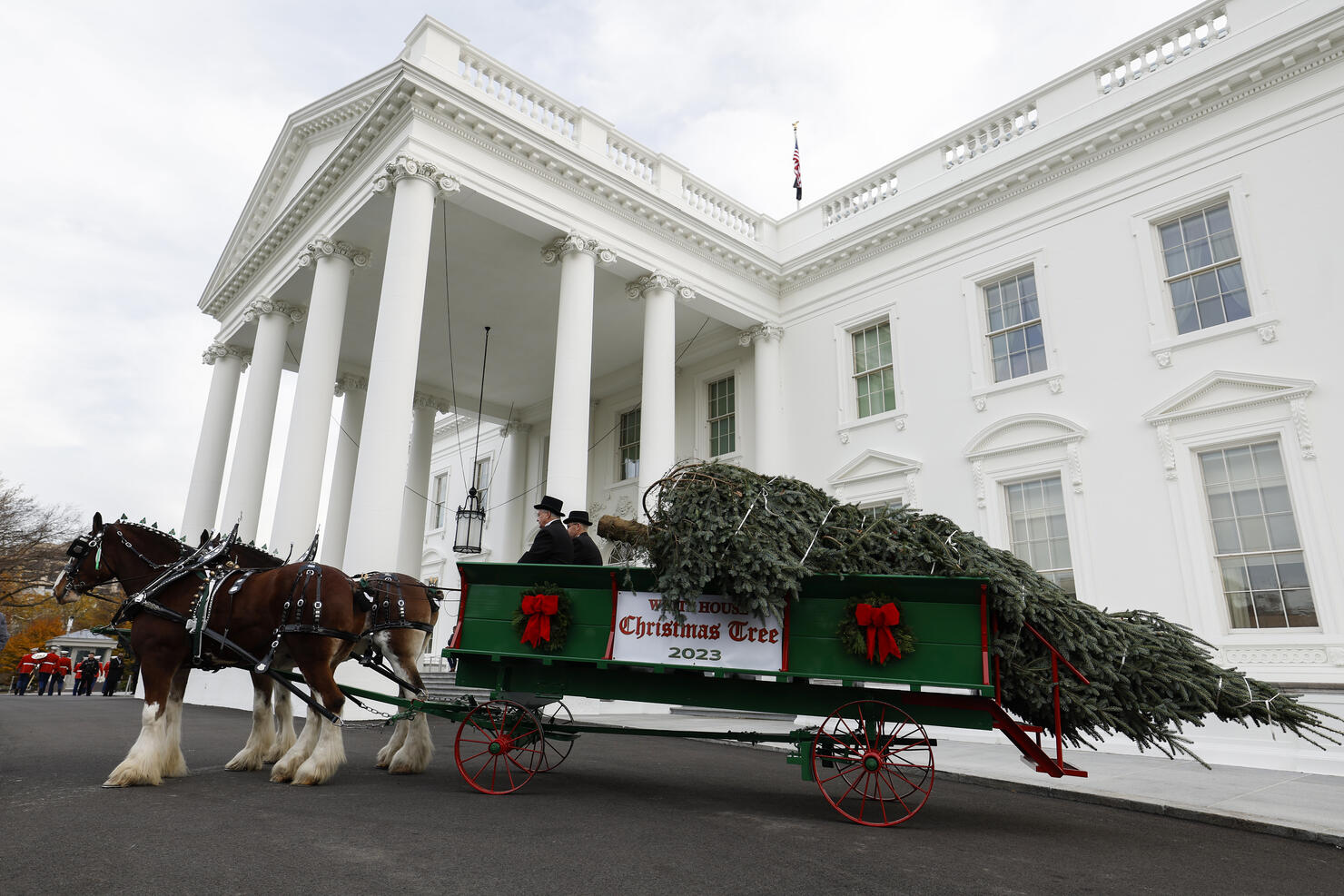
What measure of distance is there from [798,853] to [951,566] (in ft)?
6.53

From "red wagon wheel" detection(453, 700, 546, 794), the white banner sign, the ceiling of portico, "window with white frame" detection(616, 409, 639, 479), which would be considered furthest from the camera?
"window with white frame" detection(616, 409, 639, 479)

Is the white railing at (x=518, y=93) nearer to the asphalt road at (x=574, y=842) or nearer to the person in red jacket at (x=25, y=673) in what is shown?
the asphalt road at (x=574, y=842)

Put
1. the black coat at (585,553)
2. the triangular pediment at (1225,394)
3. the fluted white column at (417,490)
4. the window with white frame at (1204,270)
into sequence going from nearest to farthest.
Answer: the black coat at (585,553) → the triangular pediment at (1225,394) → the window with white frame at (1204,270) → the fluted white column at (417,490)

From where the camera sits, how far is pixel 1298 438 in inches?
376

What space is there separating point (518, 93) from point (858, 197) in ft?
23.7

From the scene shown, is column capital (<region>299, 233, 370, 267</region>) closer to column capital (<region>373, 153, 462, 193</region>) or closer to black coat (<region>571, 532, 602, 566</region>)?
column capital (<region>373, 153, 462, 193</region>)

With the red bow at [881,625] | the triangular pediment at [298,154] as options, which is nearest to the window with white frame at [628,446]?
the triangular pediment at [298,154]

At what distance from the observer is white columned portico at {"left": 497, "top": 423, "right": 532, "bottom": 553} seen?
22609mm

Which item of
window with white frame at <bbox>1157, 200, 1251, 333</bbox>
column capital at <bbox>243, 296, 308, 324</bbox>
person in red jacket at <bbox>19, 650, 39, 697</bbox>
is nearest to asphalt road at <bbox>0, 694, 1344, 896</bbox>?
window with white frame at <bbox>1157, 200, 1251, 333</bbox>

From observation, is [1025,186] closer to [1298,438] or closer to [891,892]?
[1298,438]

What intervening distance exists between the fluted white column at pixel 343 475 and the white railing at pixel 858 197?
38.2ft

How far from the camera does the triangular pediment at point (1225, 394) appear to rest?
9.76 m

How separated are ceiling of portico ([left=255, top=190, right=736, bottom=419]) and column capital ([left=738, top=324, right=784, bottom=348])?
30.7 inches

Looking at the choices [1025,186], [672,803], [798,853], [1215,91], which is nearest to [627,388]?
[1025,186]
